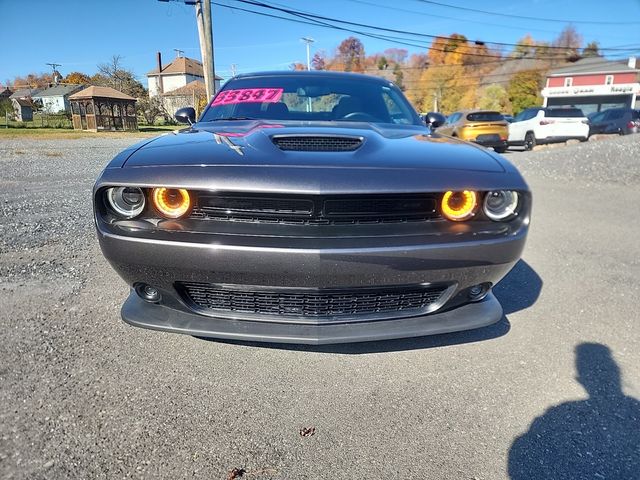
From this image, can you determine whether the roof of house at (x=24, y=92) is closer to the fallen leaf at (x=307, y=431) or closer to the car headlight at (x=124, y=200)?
the car headlight at (x=124, y=200)

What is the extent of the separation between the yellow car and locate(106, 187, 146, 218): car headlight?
12.6 m

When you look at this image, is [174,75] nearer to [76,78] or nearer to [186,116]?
[76,78]

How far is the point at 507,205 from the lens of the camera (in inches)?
74.9

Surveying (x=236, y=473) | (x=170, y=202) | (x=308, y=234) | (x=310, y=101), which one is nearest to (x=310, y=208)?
(x=308, y=234)

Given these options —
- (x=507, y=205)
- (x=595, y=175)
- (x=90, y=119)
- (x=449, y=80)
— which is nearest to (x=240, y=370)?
(x=507, y=205)

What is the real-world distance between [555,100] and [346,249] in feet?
185

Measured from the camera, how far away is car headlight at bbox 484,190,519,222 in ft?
6.18

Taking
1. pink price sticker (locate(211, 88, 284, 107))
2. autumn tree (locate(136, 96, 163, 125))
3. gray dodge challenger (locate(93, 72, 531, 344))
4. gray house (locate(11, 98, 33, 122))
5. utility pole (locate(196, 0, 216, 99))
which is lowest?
gray dodge challenger (locate(93, 72, 531, 344))

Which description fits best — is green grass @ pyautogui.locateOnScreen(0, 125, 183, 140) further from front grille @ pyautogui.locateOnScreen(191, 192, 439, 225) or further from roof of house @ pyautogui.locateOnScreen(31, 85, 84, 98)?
roof of house @ pyautogui.locateOnScreen(31, 85, 84, 98)

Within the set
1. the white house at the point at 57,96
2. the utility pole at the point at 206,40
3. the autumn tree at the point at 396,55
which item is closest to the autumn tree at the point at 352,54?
the autumn tree at the point at 396,55

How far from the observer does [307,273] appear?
1627 millimetres

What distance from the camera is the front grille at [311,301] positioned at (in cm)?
179

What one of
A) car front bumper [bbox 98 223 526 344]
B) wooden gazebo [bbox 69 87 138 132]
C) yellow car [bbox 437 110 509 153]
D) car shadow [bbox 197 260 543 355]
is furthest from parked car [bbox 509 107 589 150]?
wooden gazebo [bbox 69 87 138 132]

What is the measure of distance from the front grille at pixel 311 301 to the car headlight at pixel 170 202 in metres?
0.31
